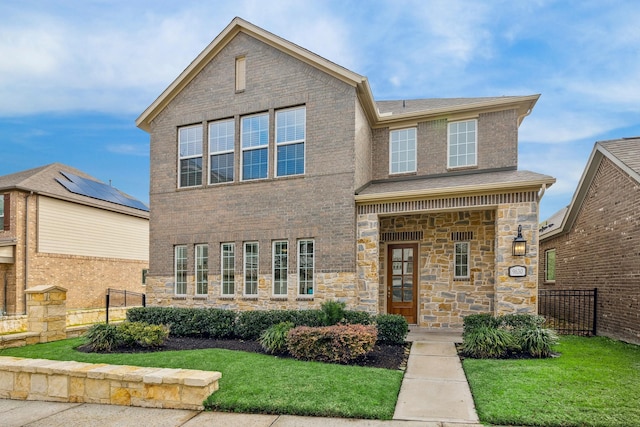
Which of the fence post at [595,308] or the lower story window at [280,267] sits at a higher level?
the lower story window at [280,267]

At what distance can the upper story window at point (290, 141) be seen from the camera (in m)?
10.9

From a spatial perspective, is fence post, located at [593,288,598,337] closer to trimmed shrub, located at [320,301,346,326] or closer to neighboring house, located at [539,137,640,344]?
neighboring house, located at [539,137,640,344]

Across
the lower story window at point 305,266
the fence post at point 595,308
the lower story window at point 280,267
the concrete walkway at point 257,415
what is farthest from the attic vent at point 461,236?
the concrete walkway at point 257,415

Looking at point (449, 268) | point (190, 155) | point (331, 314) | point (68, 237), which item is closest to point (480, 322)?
point (449, 268)

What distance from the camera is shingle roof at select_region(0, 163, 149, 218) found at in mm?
16136

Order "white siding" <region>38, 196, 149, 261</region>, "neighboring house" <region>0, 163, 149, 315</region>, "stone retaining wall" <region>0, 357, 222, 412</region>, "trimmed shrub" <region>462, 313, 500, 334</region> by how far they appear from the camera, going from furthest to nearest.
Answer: "white siding" <region>38, 196, 149, 261</region> < "neighboring house" <region>0, 163, 149, 315</region> < "trimmed shrub" <region>462, 313, 500, 334</region> < "stone retaining wall" <region>0, 357, 222, 412</region>

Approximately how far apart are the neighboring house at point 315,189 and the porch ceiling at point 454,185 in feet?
0.21

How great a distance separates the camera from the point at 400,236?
37.2 ft

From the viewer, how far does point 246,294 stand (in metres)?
11.1

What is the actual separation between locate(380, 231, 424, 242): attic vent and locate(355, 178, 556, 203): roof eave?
174 cm

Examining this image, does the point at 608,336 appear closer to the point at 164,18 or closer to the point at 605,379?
the point at 605,379

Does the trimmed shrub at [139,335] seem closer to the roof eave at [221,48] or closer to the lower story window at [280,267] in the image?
the lower story window at [280,267]

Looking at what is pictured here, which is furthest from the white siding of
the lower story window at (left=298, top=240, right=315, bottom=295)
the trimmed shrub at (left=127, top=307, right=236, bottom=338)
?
the lower story window at (left=298, top=240, right=315, bottom=295)

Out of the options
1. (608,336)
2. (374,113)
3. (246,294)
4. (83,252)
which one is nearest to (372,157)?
(374,113)
